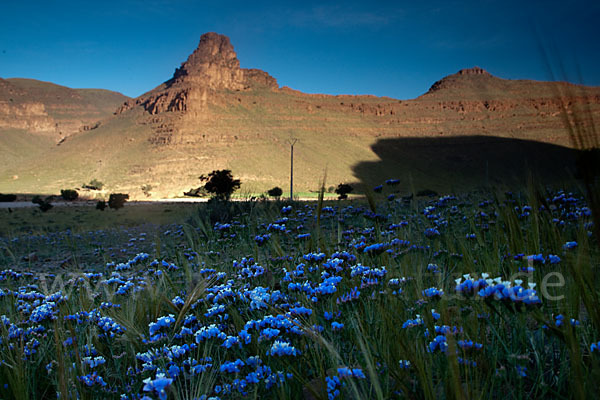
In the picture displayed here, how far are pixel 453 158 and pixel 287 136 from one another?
37457 millimetres

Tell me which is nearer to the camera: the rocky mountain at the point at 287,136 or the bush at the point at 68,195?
the bush at the point at 68,195

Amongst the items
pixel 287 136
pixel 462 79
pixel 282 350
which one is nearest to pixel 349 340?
pixel 282 350

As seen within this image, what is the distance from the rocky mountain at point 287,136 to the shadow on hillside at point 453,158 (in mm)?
236

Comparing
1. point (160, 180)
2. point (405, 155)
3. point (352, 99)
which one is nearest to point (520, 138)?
point (405, 155)

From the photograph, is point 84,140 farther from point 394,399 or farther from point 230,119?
point 394,399

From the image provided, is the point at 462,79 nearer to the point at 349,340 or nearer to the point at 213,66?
the point at 213,66

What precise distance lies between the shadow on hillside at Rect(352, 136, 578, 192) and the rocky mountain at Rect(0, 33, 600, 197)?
0.24 meters

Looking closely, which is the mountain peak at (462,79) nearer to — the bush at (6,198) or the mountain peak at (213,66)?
the mountain peak at (213,66)

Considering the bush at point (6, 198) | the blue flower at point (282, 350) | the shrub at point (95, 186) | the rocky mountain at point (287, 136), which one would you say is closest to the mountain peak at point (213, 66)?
the rocky mountain at point (287, 136)

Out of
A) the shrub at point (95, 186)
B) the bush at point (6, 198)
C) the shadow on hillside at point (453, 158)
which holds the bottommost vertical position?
the bush at point (6, 198)

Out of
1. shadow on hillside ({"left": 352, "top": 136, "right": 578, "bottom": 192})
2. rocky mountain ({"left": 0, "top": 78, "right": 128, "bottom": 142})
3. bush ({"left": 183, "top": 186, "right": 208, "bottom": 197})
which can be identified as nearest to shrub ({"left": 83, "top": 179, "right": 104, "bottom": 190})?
bush ({"left": 183, "top": 186, "right": 208, "bottom": 197})

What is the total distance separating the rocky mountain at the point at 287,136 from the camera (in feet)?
230

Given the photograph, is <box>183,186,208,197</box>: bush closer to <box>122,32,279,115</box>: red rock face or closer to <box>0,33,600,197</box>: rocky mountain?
<box>0,33,600,197</box>: rocky mountain

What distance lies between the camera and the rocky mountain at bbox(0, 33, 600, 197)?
7019 centimetres
